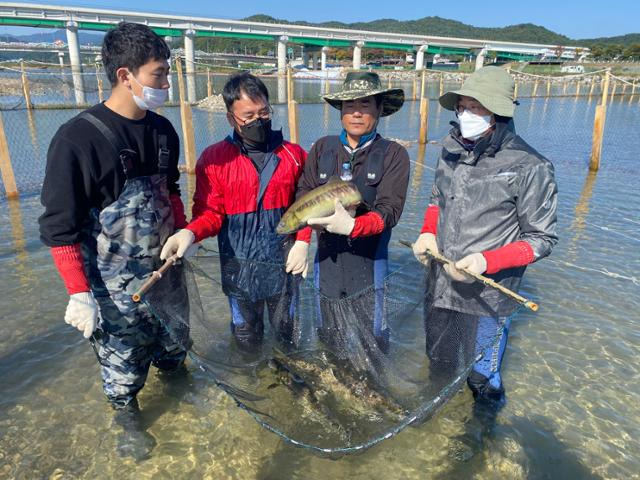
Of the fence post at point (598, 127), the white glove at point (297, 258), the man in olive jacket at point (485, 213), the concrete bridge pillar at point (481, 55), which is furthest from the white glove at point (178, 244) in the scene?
the concrete bridge pillar at point (481, 55)

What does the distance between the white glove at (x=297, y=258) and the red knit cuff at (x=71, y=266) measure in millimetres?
1618

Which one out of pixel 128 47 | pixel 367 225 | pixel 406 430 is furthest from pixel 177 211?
pixel 406 430

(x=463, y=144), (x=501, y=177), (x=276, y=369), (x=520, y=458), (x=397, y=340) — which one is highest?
(x=463, y=144)

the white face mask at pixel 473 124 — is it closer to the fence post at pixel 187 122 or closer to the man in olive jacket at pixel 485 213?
the man in olive jacket at pixel 485 213

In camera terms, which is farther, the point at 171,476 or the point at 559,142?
the point at 559,142

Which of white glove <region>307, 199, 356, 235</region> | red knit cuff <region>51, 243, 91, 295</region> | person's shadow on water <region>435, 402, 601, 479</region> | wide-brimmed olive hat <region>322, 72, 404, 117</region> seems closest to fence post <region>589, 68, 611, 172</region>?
person's shadow on water <region>435, 402, 601, 479</region>

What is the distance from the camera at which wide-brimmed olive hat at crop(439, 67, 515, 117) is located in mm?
2936

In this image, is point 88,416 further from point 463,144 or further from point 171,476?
point 463,144

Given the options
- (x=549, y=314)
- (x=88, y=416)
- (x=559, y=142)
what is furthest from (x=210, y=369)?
(x=559, y=142)

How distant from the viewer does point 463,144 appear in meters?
3.25

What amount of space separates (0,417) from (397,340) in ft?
13.6

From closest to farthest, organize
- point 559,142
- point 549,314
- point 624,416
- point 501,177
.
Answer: point 501,177 < point 624,416 < point 549,314 < point 559,142

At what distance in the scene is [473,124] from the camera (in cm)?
312

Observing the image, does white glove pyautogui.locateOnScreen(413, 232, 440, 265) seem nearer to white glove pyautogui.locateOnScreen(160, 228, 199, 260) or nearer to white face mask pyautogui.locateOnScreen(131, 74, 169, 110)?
white glove pyautogui.locateOnScreen(160, 228, 199, 260)
